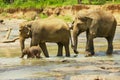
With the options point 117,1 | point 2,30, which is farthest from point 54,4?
point 2,30

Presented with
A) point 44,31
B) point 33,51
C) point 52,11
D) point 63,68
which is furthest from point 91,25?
point 52,11

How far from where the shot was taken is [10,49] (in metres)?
23.5

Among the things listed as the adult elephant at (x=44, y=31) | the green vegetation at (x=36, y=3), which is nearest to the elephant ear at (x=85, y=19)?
the adult elephant at (x=44, y=31)

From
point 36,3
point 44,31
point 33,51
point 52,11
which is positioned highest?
point 44,31

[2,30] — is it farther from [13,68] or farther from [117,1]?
[13,68]

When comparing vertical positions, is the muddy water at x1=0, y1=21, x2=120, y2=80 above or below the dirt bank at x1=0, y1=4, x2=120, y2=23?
above

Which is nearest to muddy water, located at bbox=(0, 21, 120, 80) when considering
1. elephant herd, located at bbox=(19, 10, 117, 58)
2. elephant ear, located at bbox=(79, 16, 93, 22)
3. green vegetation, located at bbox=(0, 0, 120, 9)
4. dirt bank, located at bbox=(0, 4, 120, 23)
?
elephant herd, located at bbox=(19, 10, 117, 58)

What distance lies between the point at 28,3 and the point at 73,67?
51604 millimetres

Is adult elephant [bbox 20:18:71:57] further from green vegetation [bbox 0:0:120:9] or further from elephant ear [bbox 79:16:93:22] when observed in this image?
green vegetation [bbox 0:0:120:9]

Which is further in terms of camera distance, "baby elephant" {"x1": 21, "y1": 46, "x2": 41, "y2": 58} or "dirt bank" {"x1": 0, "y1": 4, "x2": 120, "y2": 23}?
"dirt bank" {"x1": 0, "y1": 4, "x2": 120, "y2": 23}

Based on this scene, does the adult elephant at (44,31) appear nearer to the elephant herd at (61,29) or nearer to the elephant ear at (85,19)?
the elephant herd at (61,29)

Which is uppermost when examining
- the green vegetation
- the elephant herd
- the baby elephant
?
the elephant herd

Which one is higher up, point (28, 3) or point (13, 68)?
point (13, 68)

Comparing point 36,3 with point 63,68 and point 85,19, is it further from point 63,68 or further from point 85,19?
point 63,68
